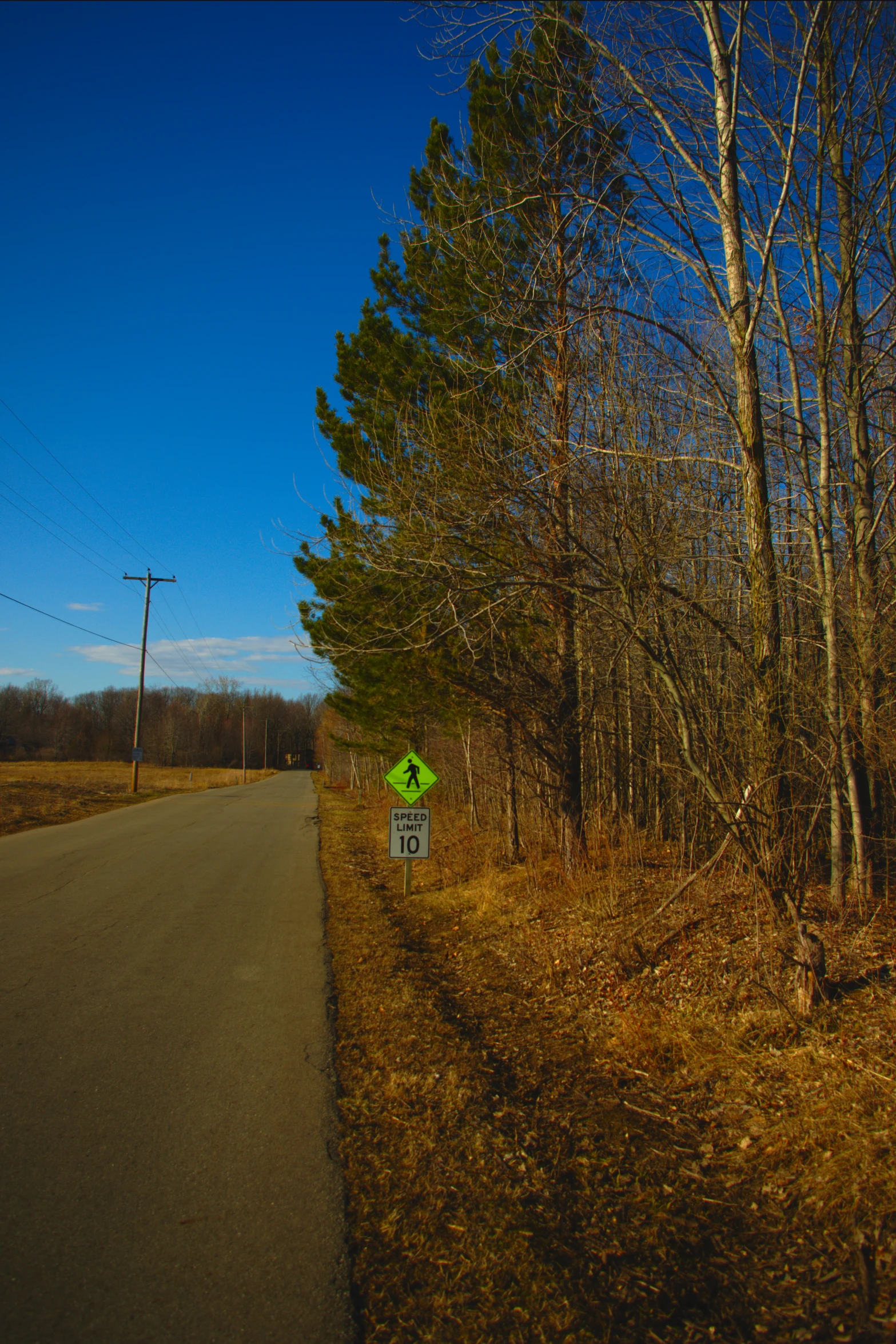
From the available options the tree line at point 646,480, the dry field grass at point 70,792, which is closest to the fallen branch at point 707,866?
the tree line at point 646,480

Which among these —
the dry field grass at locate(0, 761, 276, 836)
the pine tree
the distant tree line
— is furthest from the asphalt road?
the distant tree line

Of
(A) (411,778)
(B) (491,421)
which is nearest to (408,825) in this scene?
(A) (411,778)

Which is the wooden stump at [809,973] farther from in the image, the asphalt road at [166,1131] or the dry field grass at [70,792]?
the dry field grass at [70,792]

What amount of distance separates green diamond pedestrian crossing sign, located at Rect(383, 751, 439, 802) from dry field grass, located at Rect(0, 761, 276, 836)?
11286 millimetres

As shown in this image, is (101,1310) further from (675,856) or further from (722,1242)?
(675,856)

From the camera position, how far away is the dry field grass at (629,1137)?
9.19 ft

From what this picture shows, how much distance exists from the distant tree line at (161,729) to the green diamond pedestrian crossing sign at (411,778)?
94923mm

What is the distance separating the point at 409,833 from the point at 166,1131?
22.5 ft

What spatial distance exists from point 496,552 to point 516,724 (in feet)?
10.2

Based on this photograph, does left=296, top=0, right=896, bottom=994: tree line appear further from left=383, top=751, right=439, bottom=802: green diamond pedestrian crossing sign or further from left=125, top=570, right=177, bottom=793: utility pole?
left=125, top=570, right=177, bottom=793: utility pole

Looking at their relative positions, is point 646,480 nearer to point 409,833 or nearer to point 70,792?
point 409,833

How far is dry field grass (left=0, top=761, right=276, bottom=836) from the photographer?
20828 mm

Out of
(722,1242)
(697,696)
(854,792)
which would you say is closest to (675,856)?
(697,696)

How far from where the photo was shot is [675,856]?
937 centimetres
